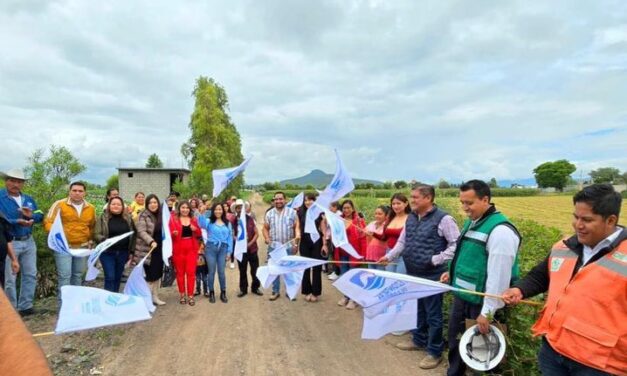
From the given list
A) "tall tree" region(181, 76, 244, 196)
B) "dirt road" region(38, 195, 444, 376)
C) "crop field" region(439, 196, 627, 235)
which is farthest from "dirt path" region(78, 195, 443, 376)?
"tall tree" region(181, 76, 244, 196)

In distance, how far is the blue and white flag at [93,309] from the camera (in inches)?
128

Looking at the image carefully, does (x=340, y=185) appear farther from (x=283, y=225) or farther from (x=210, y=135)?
(x=210, y=135)

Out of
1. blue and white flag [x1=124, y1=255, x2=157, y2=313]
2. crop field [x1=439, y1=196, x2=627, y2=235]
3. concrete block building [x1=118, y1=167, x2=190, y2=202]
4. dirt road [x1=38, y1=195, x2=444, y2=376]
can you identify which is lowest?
→ crop field [x1=439, y1=196, x2=627, y2=235]

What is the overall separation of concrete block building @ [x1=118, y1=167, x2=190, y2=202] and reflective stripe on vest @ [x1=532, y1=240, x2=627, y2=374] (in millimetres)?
35683

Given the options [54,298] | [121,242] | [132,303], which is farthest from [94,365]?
[54,298]

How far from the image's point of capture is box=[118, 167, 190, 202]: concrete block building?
115 feet

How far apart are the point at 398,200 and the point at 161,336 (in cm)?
420

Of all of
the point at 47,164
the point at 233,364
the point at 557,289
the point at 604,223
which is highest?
the point at 47,164

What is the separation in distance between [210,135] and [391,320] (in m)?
30.2

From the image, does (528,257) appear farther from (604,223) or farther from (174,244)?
(174,244)

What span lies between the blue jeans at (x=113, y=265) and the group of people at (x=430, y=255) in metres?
0.02

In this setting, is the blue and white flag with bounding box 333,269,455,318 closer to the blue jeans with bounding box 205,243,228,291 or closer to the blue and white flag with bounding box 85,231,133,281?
the blue jeans with bounding box 205,243,228,291

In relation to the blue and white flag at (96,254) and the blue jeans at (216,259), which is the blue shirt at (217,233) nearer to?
the blue jeans at (216,259)

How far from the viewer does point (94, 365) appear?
4.49 m
